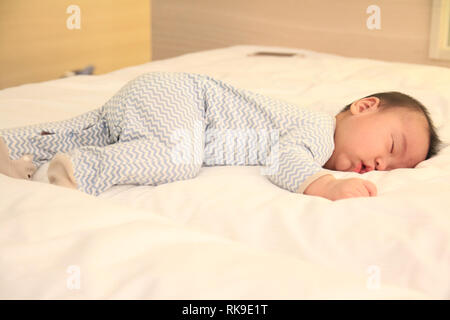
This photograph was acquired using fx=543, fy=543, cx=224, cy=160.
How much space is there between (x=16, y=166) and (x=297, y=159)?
46 cm

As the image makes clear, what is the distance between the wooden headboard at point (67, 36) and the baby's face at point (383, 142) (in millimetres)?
1634

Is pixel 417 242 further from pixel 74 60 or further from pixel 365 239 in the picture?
pixel 74 60

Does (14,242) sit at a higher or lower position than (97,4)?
lower

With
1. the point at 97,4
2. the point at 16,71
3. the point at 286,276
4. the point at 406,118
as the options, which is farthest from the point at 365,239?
the point at 97,4

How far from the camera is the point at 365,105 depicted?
→ 1.08 metres

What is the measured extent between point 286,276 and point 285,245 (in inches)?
8.2

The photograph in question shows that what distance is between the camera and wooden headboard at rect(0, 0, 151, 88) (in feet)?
7.18

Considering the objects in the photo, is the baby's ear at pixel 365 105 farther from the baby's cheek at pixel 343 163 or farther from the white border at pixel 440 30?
the white border at pixel 440 30

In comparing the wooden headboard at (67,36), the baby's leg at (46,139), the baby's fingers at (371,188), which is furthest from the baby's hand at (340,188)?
the wooden headboard at (67,36)

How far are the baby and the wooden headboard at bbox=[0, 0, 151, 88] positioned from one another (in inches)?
51.6

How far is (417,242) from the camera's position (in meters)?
0.61

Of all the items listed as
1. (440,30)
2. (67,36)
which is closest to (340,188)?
(440,30)

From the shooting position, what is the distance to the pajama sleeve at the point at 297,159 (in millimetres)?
858
